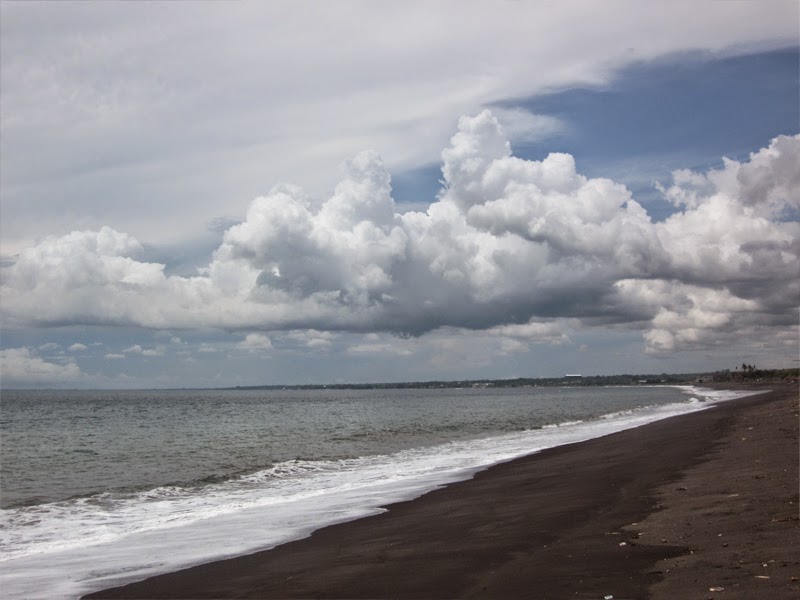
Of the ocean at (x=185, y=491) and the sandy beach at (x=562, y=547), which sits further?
the ocean at (x=185, y=491)

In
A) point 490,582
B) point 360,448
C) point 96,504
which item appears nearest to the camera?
point 490,582

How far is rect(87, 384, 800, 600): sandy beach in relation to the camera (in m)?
9.01

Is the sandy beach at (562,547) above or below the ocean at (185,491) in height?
above

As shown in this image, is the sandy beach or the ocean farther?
the ocean

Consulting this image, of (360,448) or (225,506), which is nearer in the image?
(225,506)

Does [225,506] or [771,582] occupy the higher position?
[771,582]

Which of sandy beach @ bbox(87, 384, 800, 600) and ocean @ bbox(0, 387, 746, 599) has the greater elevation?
sandy beach @ bbox(87, 384, 800, 600)

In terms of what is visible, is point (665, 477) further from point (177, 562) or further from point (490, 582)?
point (177, 562)

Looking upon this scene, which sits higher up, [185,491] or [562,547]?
[562,547]

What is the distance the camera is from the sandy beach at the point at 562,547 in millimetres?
9008

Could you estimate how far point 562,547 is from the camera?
1143 centimetres

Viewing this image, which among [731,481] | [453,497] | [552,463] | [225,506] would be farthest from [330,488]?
[731,481]

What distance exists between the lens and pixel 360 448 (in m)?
41.9

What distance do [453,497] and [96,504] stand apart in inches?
448
